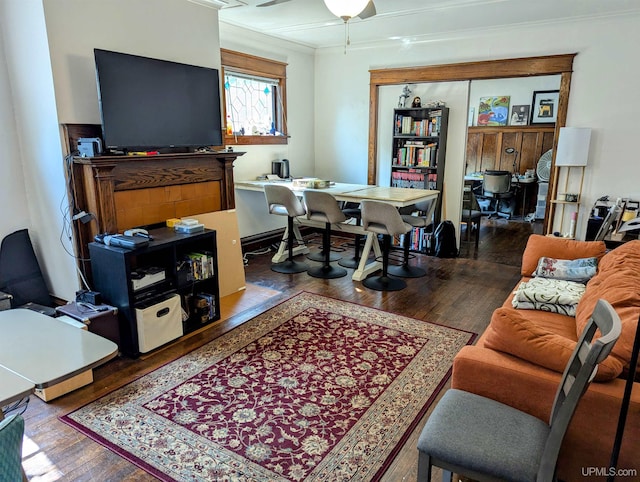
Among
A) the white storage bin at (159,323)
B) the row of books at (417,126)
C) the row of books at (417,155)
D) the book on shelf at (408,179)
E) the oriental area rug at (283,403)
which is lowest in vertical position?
the oriental area rug at (283,403)

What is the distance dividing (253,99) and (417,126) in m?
2.07

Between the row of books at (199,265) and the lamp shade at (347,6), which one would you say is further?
the row of books at (199,265)

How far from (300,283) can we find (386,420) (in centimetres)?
219

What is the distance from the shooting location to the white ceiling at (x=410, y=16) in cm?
390

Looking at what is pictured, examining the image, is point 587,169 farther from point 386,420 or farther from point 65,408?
point 65,408

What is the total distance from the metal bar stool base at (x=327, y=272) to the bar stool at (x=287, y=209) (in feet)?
0.43

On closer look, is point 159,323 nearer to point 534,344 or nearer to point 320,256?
point 534,344

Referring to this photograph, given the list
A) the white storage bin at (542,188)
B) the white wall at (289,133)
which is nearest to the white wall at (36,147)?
the white wall at (289,133)

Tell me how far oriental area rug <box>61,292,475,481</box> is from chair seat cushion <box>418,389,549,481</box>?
0.54 m

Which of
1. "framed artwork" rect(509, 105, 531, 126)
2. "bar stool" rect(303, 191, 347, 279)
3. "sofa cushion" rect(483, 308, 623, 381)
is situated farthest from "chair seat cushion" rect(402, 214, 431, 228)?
"framed artwork" rect(509, 105, 531, 126)

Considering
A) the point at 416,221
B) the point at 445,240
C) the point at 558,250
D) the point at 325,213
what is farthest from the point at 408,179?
the point at 558,250

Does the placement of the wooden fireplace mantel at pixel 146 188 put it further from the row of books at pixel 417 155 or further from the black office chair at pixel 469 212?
the black office chair at pixel 469 212

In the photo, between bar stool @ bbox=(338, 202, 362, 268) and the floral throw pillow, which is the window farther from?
the floral throw pillow

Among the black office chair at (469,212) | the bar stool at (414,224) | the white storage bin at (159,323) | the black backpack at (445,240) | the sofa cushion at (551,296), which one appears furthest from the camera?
the black office chair at (469,212)
